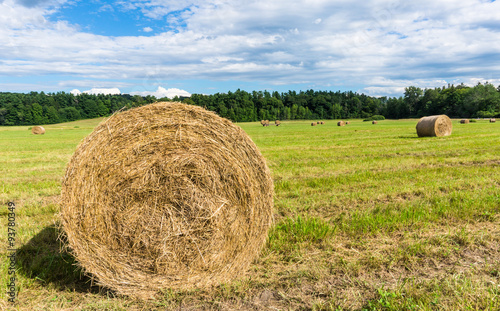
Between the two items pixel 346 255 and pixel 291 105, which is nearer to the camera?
pixel 346 255

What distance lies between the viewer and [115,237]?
397 cm

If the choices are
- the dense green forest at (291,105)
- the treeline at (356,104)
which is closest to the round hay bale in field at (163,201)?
the treeline at (356,104)

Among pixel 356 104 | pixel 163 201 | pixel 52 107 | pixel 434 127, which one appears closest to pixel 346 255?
pixel 163 201

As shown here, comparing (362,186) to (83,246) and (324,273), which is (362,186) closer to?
(324,273)

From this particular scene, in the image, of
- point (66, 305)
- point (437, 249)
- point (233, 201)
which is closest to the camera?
point (66, 305)

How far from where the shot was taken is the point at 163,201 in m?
4.10

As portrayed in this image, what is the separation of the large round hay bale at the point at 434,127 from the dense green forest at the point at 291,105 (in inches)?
2316

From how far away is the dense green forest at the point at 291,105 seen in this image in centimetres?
8850

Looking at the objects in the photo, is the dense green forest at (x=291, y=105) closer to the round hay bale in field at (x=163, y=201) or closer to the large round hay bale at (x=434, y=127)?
the large round hay bale at (x=434, y=127)

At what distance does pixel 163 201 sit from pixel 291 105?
123 meters

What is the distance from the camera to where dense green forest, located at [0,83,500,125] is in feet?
290

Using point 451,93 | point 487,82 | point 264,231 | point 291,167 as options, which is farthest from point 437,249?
point 487,82

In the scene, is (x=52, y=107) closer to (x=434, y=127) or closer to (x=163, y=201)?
(x=434, y=127)

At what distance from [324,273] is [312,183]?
466 cm
